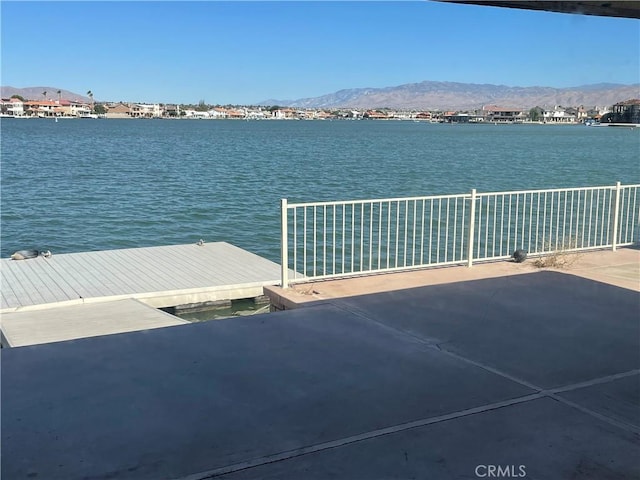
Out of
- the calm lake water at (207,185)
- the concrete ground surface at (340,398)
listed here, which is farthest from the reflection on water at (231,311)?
the calm lake water at (207,185)

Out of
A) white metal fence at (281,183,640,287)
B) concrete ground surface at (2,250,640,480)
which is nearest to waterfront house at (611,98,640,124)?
white metal fence at (281,183,640,287)

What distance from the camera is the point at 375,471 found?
3.57 meters

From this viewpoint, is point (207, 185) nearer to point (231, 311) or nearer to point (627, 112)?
point (231, 311)

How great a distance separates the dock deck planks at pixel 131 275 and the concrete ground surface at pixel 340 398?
4.87 meters

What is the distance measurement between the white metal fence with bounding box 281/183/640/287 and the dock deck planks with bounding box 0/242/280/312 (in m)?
1.13

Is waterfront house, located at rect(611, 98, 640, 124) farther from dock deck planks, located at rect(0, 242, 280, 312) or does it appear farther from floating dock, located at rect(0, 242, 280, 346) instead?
floating dock, located at rect(0, 242, 280, 346)

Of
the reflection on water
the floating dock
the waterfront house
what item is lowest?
the reflection on water

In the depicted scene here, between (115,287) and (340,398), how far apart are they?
24.3ft

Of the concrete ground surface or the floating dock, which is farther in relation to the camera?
the floating dock

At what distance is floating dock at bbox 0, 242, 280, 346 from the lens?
8977 millimetres

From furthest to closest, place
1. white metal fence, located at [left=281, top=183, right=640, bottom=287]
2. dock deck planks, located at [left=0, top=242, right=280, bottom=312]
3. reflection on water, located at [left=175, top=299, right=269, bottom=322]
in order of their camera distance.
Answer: reflection on water, located at [left=175, top=299, right=269, bottom=322], dock deck planks, located at [left=0, top=242, right=280, bottom=312], white metal fence, located at [left=281, top=183, right=640, bottom=287]

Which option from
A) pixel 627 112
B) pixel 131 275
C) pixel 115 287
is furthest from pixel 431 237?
pixel 627 112

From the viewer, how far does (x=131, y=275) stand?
1202 cm

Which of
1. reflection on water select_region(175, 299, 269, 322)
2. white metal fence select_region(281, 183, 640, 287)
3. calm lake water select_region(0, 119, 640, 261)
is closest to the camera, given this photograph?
white metal fence select_region(281, 183, 640, 287)
